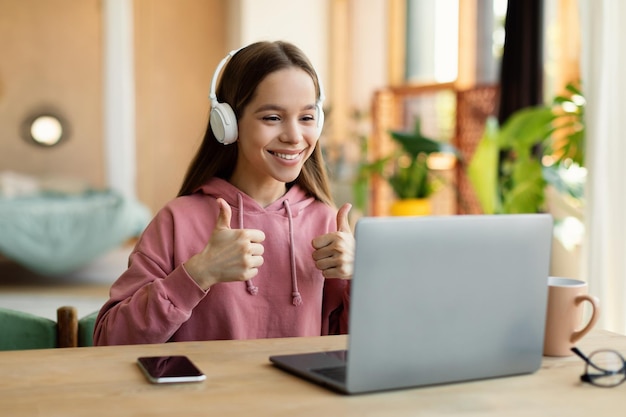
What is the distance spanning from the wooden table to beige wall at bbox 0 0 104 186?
6.13 meters

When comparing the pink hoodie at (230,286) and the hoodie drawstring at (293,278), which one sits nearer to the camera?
the pink hoodie at (230,286)

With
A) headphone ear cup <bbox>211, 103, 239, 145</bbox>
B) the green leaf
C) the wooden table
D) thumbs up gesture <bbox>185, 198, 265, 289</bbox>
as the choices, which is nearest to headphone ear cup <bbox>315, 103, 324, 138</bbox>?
headphone ear cup <bbox>211, 103, 239, 145</bbox>

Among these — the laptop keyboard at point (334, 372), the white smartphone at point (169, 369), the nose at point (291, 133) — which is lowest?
the white smartphone at point (169, 369)

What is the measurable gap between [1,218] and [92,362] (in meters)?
3.93

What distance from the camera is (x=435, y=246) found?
92cm

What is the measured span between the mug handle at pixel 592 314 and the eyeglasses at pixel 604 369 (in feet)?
0.10

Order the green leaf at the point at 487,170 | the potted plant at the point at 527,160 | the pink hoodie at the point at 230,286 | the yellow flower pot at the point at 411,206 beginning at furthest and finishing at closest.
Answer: the yellow flower pot at the point at 411,206
the green leaf at the point at 487,170
the potted plant at the point at 527,160
the pink hoodie at the point at 230,286

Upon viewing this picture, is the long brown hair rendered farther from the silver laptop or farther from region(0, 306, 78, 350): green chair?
the silver laptop

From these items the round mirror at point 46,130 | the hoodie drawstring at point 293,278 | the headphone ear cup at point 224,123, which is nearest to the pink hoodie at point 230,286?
the hoodie drawstring at point 293,278

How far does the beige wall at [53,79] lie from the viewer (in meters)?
6.72

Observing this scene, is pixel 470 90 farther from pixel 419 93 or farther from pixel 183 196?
pixel 183 196

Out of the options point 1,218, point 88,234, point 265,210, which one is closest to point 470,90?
point 88,234

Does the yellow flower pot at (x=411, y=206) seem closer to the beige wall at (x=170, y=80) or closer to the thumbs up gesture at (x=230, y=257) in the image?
the beige wall at (x=170, y=80)

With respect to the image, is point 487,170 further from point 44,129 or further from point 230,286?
point 44,129
